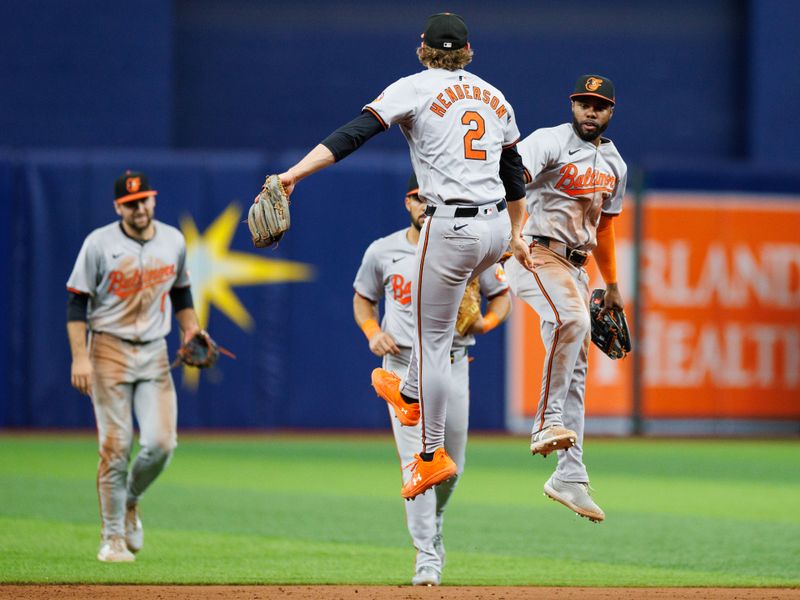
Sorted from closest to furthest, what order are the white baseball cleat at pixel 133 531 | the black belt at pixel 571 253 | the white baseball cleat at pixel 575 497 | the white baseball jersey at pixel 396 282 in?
1. the white baseball cleat at pixel 575 497
2. the black belt at pixel 571 253
3. the white baseball jersey at pixel 396 282
4. the white baseball cleat at pixel 133 531

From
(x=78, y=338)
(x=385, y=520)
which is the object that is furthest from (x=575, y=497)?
(x=385, y=520)

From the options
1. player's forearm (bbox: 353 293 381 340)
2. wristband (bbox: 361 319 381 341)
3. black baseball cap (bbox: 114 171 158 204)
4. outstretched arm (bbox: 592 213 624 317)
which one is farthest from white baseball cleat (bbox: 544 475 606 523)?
black baseball cap (bbox: 114 171 158 204)

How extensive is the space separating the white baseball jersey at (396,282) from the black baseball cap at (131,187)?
1415 mm

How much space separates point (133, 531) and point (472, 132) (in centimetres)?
391

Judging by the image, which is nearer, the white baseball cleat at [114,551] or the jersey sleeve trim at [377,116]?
the jersey sleeve trim at [377,116]

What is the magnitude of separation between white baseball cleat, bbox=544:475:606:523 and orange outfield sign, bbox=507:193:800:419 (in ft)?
33.9

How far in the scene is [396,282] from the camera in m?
7.66

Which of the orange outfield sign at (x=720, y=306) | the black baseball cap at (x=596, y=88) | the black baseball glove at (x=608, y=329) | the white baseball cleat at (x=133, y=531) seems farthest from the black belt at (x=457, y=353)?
the orange outfield sign at (x=720, y=306)

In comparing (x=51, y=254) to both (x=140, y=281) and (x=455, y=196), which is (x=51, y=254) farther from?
(x=455, y=196)

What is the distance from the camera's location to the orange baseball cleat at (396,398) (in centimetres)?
632

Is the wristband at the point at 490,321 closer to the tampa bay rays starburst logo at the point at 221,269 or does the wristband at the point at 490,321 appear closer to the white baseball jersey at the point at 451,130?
the white baseball jersey at the point at 451,130

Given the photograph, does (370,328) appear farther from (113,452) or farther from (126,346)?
(113,452)

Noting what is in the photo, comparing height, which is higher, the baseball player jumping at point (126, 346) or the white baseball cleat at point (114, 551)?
the baseball player jumping at point (126, 346)

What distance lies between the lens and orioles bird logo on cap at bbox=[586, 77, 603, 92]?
6.50 metres
